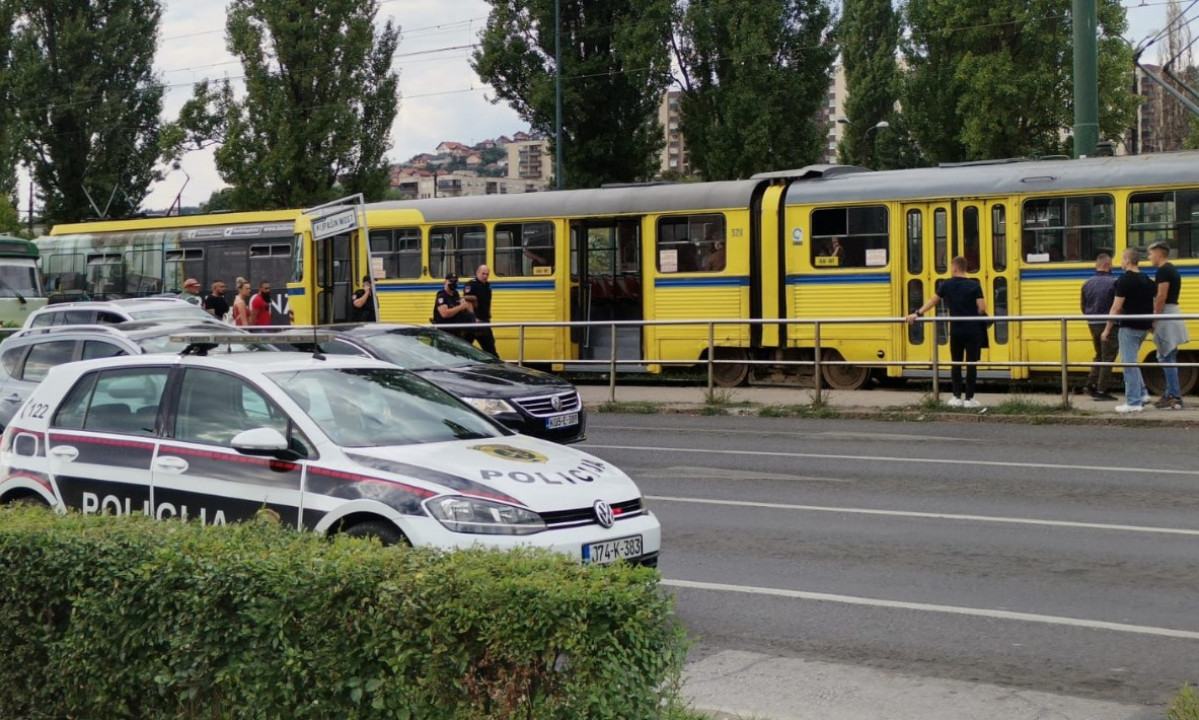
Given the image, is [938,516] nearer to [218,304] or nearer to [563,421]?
[563,421]

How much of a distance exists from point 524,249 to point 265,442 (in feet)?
60.5

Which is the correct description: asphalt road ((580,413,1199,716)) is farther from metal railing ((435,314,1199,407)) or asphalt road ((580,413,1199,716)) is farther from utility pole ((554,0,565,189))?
utility pole ((554,0,565,189))

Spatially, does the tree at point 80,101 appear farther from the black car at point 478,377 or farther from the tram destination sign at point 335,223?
the black car at point 478,377

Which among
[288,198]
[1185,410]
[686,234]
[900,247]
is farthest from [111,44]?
[1185,410]

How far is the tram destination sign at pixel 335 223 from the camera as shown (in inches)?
977

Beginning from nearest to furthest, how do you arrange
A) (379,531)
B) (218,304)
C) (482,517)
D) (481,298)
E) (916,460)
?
(482,517) < (379,531) < (916,460) < (481,298) < (218,304)

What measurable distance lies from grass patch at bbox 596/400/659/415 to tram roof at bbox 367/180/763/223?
4336mm

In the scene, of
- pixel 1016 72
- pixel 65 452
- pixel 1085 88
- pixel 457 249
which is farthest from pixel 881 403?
pixel 1016 72

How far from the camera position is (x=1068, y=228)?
68.4 feet

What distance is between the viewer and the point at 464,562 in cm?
468

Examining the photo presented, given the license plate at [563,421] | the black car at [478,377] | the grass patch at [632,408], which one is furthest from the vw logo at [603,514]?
the grass patch at [632,408]

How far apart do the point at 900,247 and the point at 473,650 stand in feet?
60.3

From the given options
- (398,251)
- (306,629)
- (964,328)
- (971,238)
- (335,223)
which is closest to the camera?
(306,629)

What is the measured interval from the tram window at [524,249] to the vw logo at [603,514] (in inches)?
712
